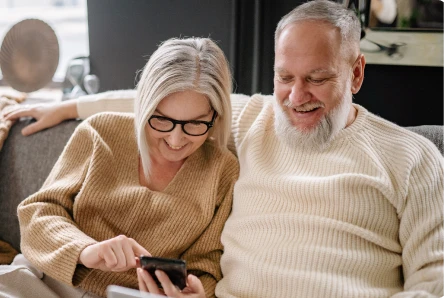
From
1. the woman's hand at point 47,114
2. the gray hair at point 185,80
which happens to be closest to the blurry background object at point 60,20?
the woman's hand at point 47,114

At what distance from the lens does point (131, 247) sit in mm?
1524

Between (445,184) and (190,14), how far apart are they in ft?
5.28

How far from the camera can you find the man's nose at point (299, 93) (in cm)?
165

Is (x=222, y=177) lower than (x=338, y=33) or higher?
lower

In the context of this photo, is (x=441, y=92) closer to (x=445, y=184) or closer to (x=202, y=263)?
(x=445, y=184)

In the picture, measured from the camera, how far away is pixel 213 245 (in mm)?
1792

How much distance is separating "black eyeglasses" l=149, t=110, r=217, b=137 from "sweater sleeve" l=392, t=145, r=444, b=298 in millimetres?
619

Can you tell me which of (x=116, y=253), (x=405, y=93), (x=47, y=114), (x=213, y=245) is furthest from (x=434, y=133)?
(x=47, y=114)

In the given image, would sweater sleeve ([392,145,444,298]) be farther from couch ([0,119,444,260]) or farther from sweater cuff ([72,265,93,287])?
couch ([0,119,444,260])

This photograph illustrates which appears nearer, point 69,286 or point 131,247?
point 131,247

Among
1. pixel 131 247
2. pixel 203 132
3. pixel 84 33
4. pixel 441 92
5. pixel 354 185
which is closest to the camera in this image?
pixel 131 247

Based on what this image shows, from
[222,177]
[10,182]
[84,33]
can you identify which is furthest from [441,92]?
[84,33]

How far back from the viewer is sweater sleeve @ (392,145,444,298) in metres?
1.48

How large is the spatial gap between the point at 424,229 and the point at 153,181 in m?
0.83
